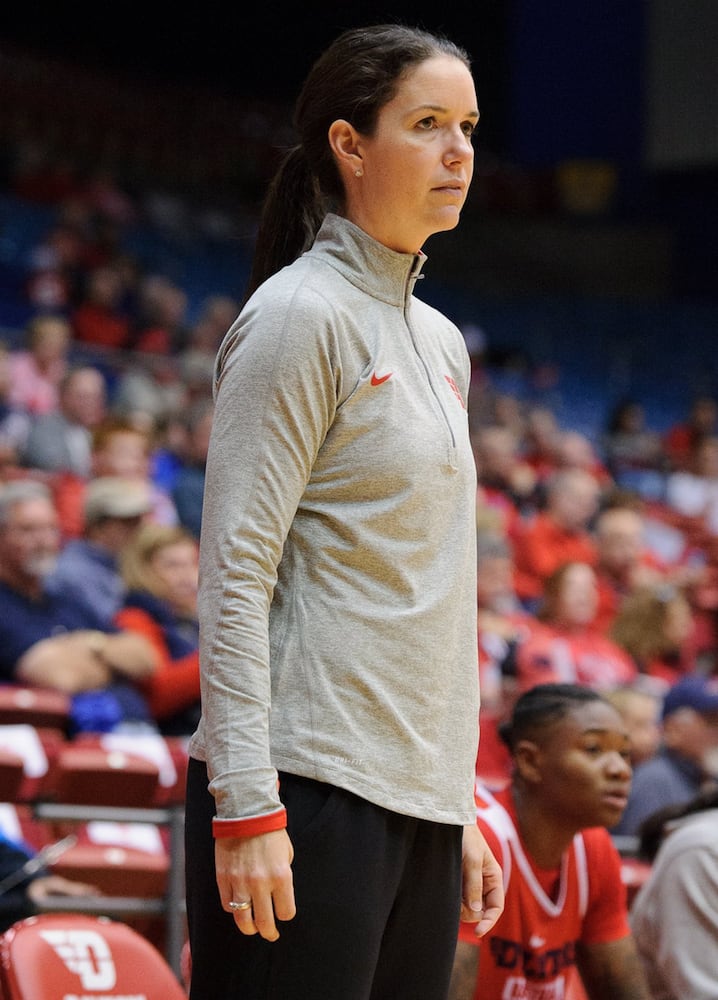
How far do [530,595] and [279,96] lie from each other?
8.27 meters

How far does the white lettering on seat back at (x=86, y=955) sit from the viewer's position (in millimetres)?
2105

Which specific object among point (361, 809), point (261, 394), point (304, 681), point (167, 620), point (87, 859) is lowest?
point (87, 859)

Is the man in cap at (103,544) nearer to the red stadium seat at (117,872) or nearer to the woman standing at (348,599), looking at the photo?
the red stadium seat at (117,872)

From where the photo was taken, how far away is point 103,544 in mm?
5035

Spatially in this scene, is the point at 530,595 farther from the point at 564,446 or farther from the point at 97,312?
the point at 97,312

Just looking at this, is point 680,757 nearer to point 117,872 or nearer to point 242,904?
point 117,872

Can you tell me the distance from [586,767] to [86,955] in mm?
910

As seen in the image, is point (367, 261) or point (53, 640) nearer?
point (367, 261)

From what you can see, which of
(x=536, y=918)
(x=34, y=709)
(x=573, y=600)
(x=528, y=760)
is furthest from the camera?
(x=573, y=600)

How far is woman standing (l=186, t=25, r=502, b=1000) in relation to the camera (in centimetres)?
135

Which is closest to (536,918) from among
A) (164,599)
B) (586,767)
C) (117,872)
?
(586,767)

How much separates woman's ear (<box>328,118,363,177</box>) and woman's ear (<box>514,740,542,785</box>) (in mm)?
1314

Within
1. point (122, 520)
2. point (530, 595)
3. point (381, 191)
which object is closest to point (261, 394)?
point (381, 191)

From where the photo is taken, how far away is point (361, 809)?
137cm
